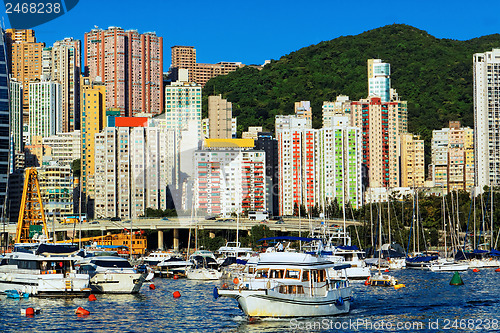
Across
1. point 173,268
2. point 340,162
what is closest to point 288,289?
point 173,268

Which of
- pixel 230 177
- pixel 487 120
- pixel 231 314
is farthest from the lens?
pixel 487 120

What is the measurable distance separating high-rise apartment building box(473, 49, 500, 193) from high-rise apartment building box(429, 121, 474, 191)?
591 centimetres

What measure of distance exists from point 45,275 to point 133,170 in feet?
369

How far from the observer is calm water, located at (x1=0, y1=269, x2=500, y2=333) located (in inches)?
1716

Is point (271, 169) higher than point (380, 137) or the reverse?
the reverse

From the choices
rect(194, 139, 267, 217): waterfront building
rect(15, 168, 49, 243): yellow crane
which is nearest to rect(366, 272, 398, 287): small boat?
rect(15, 168, 49, 243): yellow crane

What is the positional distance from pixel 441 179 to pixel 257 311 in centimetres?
15672

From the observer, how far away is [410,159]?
636 ft

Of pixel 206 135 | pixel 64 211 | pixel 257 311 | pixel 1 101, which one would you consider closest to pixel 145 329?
pixel 257 311

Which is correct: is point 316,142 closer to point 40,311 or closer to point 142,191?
point 142,191

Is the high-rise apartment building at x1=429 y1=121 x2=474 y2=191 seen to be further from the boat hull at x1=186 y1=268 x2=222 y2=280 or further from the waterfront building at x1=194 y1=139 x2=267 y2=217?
the boat hull at x1=186 y1=268 x2=222 y2=280

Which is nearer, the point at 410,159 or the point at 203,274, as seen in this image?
the point at 203,274

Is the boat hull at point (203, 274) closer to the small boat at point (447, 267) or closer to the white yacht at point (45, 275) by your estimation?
the white yacht at point (45, 275)

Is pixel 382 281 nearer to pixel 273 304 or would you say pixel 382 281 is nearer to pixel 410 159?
pixel 273 304
